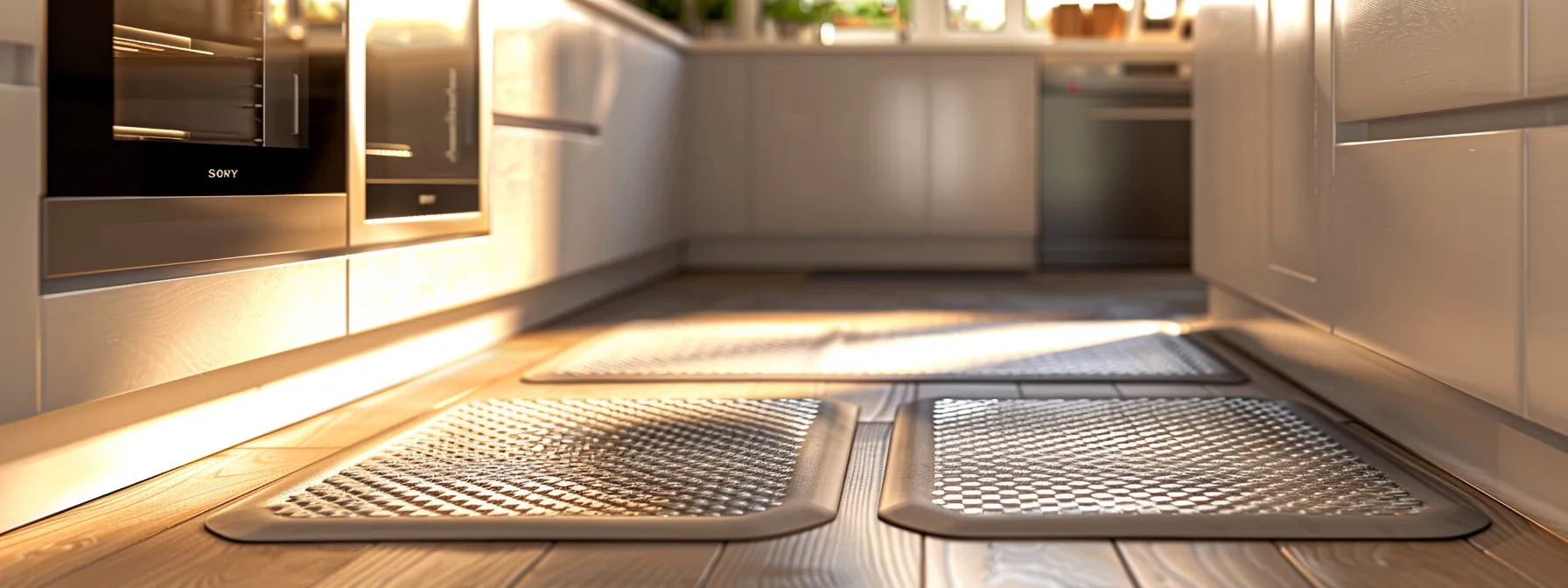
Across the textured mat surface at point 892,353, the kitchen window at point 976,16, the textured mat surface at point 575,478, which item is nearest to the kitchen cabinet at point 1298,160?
the textured mat surface at point 892,353

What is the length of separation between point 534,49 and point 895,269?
231cm

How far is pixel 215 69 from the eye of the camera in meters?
1.52

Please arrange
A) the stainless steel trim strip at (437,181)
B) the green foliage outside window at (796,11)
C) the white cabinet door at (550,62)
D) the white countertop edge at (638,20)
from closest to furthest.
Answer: the stainless steel trim strip at (437,181)
the white cabinet door at (550,62)
the white countertop edge at (638,20)
the green foliage outside window at (796,11)

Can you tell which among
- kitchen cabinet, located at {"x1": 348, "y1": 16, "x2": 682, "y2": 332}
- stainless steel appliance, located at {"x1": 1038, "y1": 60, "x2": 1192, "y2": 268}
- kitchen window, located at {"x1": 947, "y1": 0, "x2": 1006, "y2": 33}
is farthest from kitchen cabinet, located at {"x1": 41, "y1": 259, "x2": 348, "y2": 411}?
kitchen window, located at {"x1": 947, "y1": 0, "x2": 1006, "y2": 33}

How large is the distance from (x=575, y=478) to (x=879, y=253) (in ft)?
11.2

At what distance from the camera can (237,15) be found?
1.58 metres

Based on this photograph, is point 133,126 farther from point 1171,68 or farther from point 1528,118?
point 1171,68

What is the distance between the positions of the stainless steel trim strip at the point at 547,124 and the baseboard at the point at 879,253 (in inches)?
57.9

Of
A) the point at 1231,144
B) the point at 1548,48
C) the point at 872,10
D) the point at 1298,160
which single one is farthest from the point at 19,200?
the point at 872,10

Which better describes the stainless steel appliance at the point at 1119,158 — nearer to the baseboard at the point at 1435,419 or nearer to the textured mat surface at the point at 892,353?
the textured mat surface at the point at 892,353

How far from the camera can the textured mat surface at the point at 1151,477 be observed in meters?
1.20

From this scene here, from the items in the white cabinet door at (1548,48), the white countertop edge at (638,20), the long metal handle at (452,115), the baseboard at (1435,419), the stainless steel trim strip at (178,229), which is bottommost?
the baseboard at (1435,419)

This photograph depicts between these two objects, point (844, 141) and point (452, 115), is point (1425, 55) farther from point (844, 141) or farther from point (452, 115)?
point (844, 141)

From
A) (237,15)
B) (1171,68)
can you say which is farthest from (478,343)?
(1171,68)
